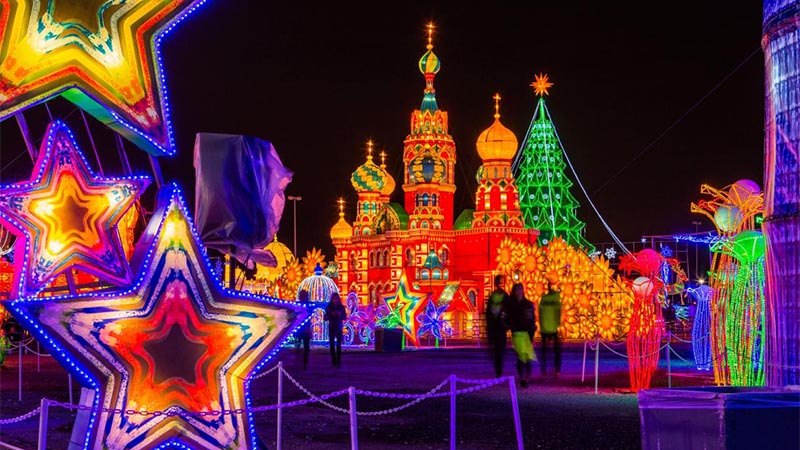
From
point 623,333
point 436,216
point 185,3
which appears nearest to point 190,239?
point 185,3

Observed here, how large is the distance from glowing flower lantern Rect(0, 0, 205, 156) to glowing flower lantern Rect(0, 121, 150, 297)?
472mm

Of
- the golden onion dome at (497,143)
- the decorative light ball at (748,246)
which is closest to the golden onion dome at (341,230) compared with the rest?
the golden onion dome at (497,143)

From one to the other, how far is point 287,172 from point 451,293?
45274mm

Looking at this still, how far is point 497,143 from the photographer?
64.7 meters

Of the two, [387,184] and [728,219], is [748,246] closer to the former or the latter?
[728,219]

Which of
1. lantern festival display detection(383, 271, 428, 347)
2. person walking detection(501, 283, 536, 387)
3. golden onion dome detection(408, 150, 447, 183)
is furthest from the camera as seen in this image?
golden onion dome detection(408, 150, 447, 183)

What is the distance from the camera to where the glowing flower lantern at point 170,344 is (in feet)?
30.5

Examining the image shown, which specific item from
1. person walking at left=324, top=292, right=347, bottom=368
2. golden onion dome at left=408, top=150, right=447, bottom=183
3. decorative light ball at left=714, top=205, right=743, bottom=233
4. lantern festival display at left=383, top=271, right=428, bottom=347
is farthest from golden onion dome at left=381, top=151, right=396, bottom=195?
decorative light ball at left=714, top=205, right=743, bottom=233

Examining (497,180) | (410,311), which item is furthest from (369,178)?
(410,311)

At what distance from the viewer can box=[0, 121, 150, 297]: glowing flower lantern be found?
31.7 feet

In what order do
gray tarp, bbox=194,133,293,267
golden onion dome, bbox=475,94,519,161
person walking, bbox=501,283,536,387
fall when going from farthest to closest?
golden onion dome, bbox=475,94,519,161 → person walking, bbox=501,283,536,387 → gray tarp, bbox=194,133,293,267

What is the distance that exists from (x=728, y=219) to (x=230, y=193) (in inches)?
451

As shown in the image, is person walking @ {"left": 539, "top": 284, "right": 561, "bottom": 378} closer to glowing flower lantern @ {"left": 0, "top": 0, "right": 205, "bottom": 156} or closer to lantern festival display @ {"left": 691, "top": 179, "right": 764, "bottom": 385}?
lantern festival display @ {"left": 691, "top": 179, "right": 764, "bottom": 385}

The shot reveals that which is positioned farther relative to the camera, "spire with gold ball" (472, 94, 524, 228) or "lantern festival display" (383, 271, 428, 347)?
"spire with gold ball" (472, 94, 524, 228)
